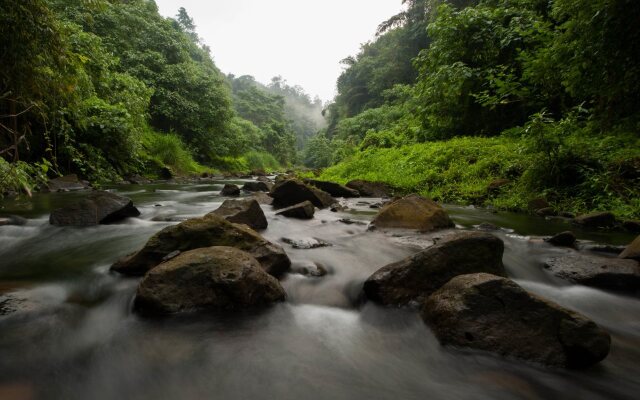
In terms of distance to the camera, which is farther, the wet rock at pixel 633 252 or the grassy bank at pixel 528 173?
the grassy bank at pixel 528 173

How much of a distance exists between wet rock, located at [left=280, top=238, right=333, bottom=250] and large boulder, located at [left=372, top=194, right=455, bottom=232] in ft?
4.03

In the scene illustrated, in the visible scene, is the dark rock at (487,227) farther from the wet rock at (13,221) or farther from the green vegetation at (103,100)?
the wet rock at (13,221)

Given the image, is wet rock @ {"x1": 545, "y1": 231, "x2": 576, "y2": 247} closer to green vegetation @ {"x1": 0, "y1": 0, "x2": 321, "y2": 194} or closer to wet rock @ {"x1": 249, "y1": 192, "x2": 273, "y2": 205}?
wet rock @ {"x1": 249, "y1": 192, "x2": 273, "y2": 205}

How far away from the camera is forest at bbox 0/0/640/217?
4129 millimetres

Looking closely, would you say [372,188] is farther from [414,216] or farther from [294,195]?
[414,216]

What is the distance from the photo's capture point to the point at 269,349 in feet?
7.15

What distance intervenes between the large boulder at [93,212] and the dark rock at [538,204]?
24.7 ft

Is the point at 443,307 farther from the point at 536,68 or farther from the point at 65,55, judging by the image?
the point at 536,68

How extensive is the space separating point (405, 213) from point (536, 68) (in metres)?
5.63

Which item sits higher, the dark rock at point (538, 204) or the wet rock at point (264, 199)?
the dark rock at point (538, 204)

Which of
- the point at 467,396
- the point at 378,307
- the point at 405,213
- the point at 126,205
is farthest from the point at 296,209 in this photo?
the point at 467,396

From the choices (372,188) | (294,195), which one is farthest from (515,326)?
(372,188)

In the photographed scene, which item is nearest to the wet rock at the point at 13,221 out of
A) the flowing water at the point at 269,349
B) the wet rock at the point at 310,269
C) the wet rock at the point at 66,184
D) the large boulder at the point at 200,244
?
the flowing water at the point at 269,349

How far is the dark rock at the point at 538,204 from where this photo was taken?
6.59 meters
